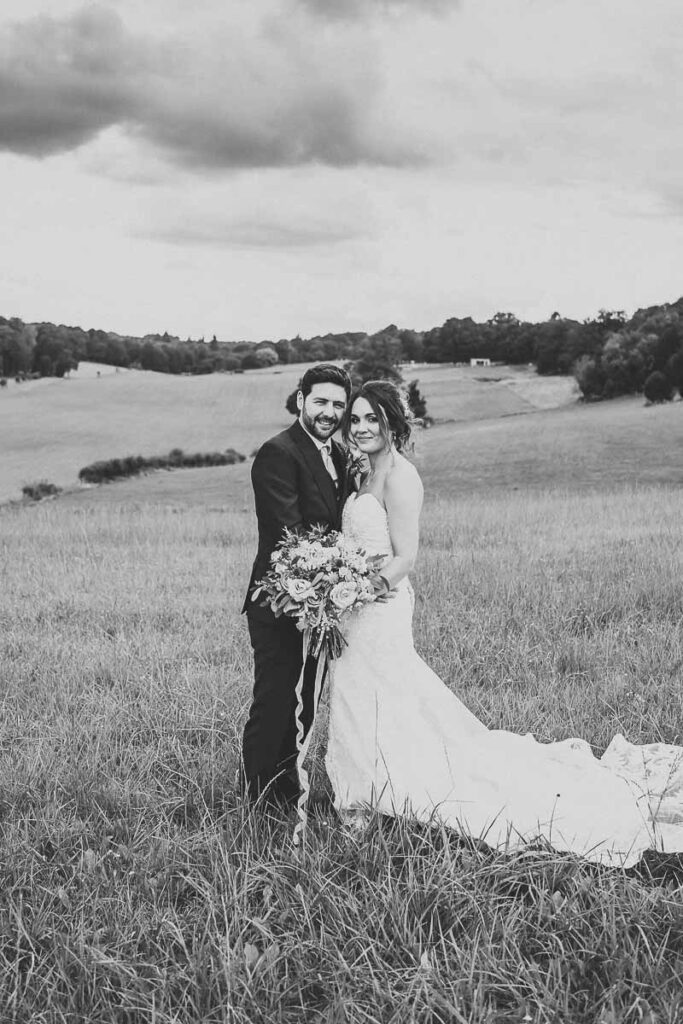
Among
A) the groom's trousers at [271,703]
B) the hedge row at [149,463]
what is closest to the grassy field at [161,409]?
the hedge row at [149,463]

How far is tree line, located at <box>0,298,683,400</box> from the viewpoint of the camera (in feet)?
232

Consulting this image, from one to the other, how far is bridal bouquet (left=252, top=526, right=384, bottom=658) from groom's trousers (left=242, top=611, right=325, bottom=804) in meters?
0.25

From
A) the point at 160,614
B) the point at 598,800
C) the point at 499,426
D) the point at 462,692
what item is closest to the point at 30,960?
the point at 598,800

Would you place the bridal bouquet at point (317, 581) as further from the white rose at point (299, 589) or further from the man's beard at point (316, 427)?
the man's beard at point (316, 427)

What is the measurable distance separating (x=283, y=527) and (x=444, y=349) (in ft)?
331

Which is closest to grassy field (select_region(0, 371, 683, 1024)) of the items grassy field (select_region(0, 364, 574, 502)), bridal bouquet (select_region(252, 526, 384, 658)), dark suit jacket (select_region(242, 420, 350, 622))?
bridal bouquet (select_region(252, 526, 384, 658))

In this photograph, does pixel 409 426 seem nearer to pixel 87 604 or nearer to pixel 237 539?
pixel 87 604

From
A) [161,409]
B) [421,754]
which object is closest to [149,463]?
[161,409]

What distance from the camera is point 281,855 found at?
11.7ft

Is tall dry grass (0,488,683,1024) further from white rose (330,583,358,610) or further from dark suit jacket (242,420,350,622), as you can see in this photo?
dark suit jacket (242,420,350,622)

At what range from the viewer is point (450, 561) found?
1046 cm

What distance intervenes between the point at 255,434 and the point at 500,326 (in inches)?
2006

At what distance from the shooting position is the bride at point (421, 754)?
152 inches

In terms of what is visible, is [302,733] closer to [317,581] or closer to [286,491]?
[317,581]
